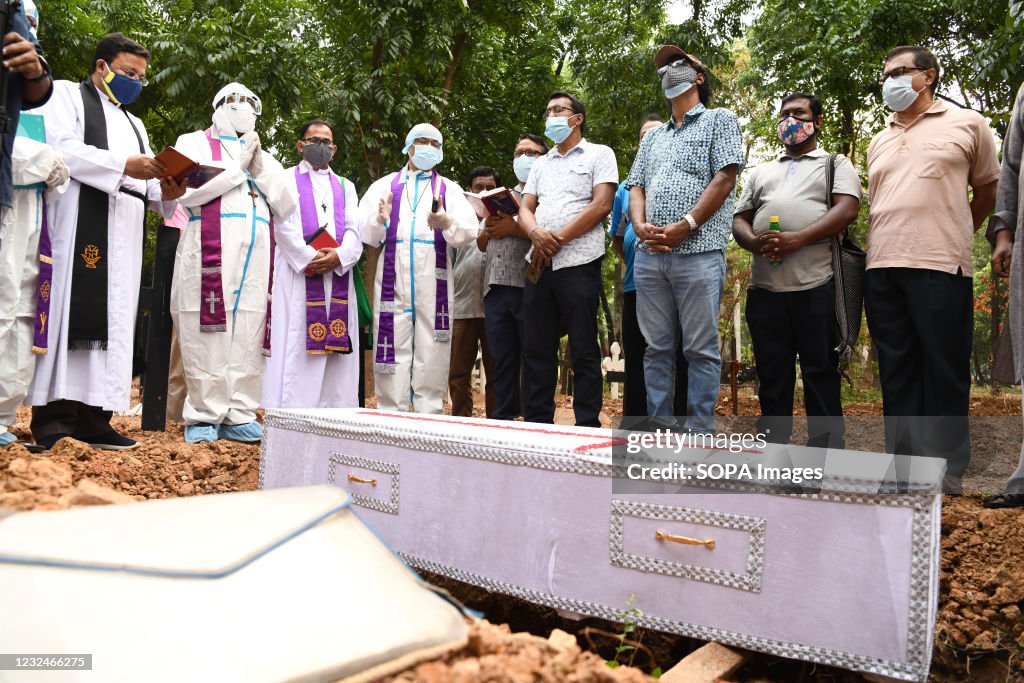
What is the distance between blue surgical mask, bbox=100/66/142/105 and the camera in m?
4.29

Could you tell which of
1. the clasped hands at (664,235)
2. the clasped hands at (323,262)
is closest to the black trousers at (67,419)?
the clasped hands at (323,262)

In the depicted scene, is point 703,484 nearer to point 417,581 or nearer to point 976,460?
point 417,581

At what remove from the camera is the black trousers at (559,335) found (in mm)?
4184

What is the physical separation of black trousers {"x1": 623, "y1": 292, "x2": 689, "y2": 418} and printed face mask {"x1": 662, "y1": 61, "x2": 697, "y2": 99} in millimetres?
1093

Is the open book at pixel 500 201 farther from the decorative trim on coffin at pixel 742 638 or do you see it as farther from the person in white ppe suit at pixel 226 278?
the decorative trim on coffin at pixel 742 638

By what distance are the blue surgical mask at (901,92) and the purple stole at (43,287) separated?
4175 mm

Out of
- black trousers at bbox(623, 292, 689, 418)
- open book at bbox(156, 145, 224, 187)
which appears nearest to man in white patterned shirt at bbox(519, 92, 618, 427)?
black trousers at bbox(623, 292, 689, 418)

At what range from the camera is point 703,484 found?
2.00m

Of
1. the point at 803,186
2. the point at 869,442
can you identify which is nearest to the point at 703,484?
the point at 803,186

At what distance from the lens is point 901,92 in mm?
3795

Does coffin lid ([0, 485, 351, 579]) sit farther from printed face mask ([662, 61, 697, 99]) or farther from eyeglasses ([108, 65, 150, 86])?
eyeglasses ([108, 65, 150, 86])

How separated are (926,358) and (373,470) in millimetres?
2549

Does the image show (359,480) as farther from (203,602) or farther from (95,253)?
(95,253)

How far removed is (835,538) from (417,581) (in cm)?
100
